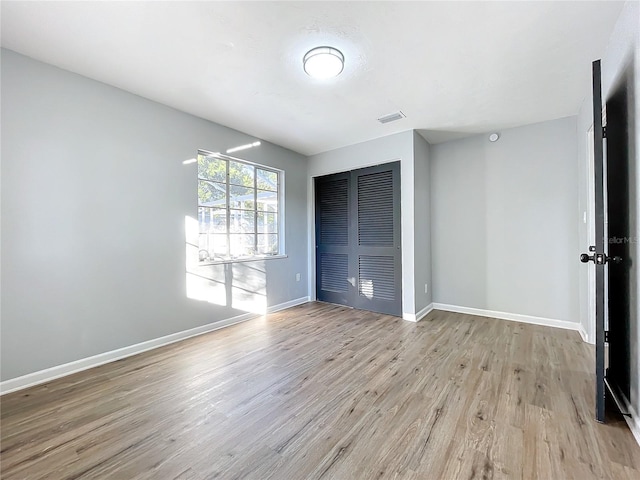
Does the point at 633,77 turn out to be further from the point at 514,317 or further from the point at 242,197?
the point at 242,197

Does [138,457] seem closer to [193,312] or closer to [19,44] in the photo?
[193,312]

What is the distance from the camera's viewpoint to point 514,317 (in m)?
3.65

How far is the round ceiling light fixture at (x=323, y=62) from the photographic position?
2049 millimetres

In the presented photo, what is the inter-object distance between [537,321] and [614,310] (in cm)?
178

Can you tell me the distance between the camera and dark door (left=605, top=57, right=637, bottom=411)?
1663mm

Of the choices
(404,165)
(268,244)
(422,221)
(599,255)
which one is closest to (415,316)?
(422,221)

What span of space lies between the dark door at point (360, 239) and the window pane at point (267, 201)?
0.82m

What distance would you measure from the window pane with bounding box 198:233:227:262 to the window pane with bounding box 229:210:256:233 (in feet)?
0.71

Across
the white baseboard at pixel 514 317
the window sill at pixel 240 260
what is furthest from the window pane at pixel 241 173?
the white baseboard at pixel 514 317

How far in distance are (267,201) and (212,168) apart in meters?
1.03

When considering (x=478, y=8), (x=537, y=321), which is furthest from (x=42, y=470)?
(x=537, y=321)

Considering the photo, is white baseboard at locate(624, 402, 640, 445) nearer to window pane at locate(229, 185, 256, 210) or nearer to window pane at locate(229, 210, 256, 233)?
window pane at locate(229, 210, 256, 233)

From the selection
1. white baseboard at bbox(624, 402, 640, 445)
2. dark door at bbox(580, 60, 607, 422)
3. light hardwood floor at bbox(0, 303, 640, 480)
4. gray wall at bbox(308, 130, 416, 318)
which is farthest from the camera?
gray wall at bbox(308, 130, 416, 318)

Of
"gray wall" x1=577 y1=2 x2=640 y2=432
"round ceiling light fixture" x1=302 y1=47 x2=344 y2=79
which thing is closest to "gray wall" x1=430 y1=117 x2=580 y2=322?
"gray wall" x1=577 y1=2 x2=640 y2=432
